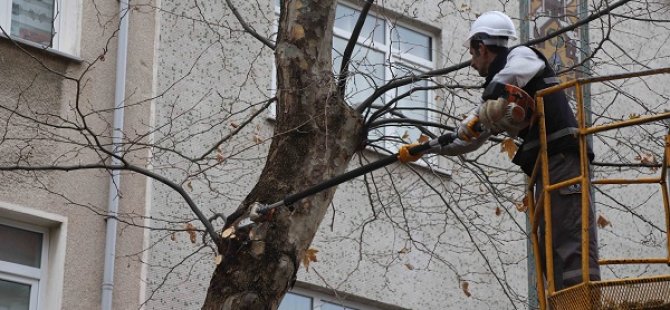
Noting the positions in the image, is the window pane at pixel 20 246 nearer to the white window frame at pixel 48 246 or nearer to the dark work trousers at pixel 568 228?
the white window frame at pixel 48 246

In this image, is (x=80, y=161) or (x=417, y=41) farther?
(x=417, y=41)

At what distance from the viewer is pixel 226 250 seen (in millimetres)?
8648

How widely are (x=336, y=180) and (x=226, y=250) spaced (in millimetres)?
810

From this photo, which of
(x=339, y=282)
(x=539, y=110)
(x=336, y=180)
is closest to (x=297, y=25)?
(x=336, y=180)

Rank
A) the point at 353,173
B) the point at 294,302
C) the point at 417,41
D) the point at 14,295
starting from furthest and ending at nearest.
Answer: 1. the point at 417,41
2. the point at 294,302
3. the point at 14,295
4. the point at 353,173

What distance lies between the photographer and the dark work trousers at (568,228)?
24.0 ft

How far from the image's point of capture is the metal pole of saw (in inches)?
316

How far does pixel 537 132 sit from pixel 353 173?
1.11 meters

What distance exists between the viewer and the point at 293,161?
29.3 ft

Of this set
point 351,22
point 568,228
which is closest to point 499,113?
point 568,228

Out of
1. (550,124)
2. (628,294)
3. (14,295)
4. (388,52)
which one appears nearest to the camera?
(628,294)

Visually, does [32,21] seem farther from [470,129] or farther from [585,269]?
[585,269]

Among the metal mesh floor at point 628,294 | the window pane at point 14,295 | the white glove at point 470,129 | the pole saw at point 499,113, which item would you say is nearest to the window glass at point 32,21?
the window pane at point 14,295

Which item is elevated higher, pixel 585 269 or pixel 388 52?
pixel 388 52
